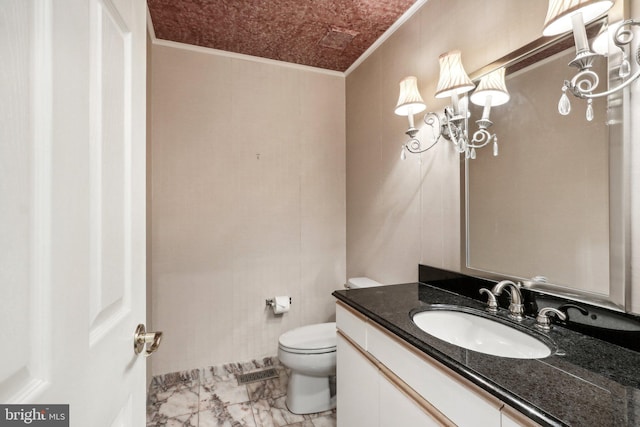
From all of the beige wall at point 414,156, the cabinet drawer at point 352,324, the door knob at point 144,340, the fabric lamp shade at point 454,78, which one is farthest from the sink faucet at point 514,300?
the door knob at point 144,340

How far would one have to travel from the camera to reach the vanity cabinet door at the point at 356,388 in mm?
1242

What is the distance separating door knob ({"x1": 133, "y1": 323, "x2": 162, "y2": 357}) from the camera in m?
0.75

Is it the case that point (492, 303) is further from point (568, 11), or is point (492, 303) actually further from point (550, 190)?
point (568, 11)

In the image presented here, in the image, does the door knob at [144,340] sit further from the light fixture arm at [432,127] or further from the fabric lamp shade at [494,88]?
the fabric lamp shade at [494,88]

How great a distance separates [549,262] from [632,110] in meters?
0.56

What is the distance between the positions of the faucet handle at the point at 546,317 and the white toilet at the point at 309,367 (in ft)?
3.63

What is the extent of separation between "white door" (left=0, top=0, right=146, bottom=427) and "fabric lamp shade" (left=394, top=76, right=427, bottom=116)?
1340mm

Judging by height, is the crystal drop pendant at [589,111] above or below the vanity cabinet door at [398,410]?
above

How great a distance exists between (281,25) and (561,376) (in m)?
2.28

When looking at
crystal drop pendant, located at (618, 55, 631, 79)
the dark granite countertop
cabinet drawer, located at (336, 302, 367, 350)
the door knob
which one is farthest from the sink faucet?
the door knob

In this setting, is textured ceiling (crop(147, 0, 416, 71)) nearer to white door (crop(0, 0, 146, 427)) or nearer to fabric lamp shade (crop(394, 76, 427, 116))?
fabric lamp shade (crop(394, 76, 427, 116))

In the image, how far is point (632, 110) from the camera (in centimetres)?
92

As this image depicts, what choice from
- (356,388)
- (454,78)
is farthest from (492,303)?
(454,78)

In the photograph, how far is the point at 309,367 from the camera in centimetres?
178
